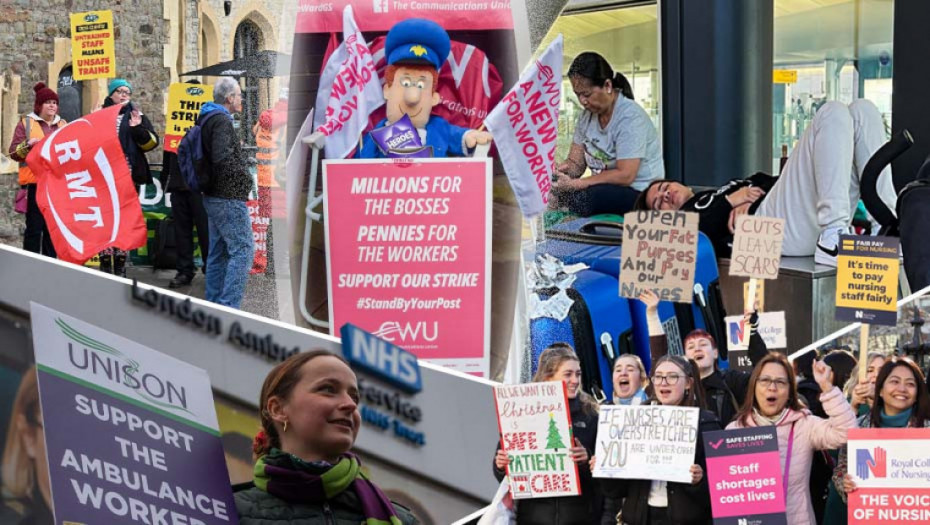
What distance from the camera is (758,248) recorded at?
7.86ft

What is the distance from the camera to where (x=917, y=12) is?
3.01 m

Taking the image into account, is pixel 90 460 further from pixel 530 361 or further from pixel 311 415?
pixel 530 361

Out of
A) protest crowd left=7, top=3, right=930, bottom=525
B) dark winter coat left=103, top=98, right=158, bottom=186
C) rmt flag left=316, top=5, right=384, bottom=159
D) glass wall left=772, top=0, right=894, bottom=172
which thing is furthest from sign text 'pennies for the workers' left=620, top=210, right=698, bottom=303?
glass wall left=772, top=0, right=894, bottom=172

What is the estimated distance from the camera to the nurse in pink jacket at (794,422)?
87.9 inches

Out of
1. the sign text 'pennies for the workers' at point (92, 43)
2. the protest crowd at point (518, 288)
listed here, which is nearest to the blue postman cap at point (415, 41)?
the protest crowd at point (518, 288)

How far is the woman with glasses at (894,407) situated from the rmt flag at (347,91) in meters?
1.08

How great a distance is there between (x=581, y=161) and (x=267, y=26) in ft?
2.47

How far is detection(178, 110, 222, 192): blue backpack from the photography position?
7.57 feet

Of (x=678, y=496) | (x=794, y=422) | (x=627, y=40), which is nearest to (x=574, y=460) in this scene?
(x=678, y=496)

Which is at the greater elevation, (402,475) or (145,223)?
(145,223)

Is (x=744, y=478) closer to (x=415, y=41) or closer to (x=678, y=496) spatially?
(x=678, y=496)

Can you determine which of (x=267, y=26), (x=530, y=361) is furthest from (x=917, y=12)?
(x=267, y=26)

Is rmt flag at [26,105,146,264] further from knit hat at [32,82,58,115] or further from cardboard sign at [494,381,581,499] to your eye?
cardboard sign at [494,381,581,499]

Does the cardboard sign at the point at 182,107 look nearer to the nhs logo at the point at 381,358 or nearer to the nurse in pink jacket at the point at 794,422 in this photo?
the nhs logo at the point at 381,358
